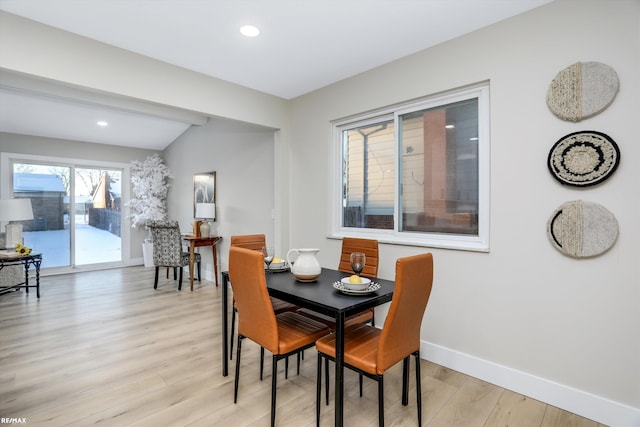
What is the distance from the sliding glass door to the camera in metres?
5.68

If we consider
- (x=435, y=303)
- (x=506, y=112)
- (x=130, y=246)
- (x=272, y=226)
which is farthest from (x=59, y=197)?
(x=506, y=112)

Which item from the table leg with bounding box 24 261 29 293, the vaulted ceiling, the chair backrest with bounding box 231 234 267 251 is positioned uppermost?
the vaulted ceiling

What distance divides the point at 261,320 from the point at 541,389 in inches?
75.0

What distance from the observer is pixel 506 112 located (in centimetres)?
230

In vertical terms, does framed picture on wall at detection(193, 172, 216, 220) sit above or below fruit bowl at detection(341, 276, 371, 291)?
above

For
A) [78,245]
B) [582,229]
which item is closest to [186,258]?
[78,245]

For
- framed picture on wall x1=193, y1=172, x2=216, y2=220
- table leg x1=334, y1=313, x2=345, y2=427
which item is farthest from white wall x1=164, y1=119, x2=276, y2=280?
table leg x1=334, y1=313, x2=345, y2=427

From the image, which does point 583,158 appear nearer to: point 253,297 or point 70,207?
point 253,297

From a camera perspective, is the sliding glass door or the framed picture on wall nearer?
the framed picture on wall

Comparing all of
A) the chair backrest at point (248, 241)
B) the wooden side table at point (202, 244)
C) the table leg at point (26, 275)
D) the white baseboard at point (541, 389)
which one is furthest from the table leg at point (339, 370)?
the table leg at point (26, 275)

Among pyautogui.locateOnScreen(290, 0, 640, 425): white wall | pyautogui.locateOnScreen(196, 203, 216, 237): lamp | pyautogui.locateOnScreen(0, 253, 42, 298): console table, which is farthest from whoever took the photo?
pyautogui.locateOnScreen(196, 203, 216, 237): lamp

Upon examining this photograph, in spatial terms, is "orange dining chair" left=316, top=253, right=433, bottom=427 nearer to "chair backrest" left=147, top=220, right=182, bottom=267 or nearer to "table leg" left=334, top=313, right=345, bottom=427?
"table leg" left=334, top=313, right=345, bottom=427

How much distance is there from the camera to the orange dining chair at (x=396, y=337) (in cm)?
162

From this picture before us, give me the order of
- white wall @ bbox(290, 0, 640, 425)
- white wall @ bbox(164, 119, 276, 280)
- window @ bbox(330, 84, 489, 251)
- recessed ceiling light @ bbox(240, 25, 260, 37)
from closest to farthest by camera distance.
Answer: white wall @ bbox(290, 0, 640, 425), recessed ceiling light @ bbox(240, 25, 260, 37), window @ bbox(330, 84, 489, 251), white wall @ bbox(164, 119, 276, 280)
